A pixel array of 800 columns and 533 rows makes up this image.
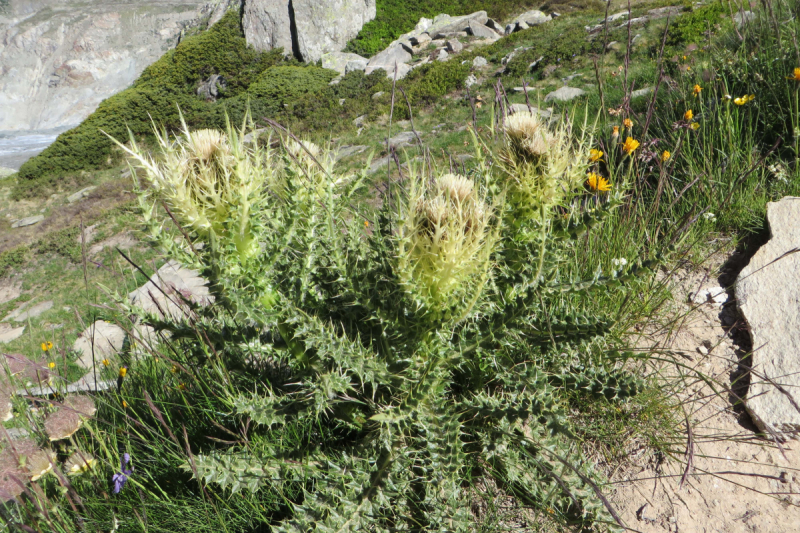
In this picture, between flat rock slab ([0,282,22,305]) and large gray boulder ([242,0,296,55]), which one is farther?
large gray boulder ([242,0,296,55])

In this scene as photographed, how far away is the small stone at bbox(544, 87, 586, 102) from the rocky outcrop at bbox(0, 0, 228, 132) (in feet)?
116

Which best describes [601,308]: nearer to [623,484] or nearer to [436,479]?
[623,484]

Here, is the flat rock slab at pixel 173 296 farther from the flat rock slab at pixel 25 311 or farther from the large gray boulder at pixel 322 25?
the large gray boulder at pixel 322 25

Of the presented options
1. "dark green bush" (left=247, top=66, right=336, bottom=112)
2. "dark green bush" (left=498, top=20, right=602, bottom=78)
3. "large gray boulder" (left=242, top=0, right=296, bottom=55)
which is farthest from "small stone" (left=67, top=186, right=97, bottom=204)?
"dark green bush" (left=498, top=20, right=602, bottom=78)

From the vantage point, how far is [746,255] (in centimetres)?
260

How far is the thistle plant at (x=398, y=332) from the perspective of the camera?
4.82ft

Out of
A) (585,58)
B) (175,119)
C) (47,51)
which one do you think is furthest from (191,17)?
(585,58)

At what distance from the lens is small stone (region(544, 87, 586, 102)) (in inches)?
428

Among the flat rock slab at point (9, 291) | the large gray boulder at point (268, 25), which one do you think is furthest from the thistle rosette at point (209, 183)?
the large gray boulder at point (268, 25)

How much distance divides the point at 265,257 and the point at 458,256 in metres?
0.70

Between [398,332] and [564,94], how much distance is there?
1121cm

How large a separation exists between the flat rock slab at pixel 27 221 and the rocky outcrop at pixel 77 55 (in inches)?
1034

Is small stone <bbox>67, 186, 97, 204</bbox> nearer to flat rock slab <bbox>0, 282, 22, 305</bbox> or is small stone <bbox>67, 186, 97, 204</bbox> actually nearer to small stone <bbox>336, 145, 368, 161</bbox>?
flat rock slab <bbox>0, 282, 22, 305</bbox>

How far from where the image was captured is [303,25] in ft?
80.6
